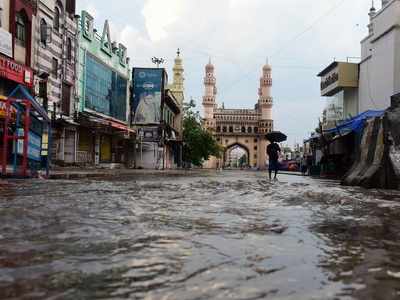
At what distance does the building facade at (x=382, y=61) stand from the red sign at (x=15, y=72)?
2180cm

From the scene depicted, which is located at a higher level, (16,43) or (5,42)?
(16,43)

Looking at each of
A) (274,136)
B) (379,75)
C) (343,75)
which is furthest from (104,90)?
(343,75)

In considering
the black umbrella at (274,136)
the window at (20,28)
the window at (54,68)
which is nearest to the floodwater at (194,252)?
the black umbrella at (274,136)

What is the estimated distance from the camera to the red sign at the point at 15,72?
2069cm

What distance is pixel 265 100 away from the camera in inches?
4966

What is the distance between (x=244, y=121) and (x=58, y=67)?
10548 centimetres

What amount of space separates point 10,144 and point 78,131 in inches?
467

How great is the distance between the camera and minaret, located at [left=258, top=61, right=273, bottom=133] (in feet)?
410

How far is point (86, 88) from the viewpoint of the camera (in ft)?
105

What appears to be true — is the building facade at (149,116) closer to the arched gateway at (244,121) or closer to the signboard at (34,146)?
the signboard at (34,146)

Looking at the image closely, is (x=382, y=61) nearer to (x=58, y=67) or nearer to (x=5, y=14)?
(x=58, y=67)

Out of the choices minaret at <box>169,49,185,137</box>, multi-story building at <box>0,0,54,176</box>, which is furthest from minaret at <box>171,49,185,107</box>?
multi-story building at <box>0,0,54,176</box>

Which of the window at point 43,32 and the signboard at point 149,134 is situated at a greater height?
the window at point 43,32

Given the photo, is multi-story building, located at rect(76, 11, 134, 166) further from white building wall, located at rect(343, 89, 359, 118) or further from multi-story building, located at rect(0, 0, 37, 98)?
white building wall, located at rect(343, 89, 359, 118)
